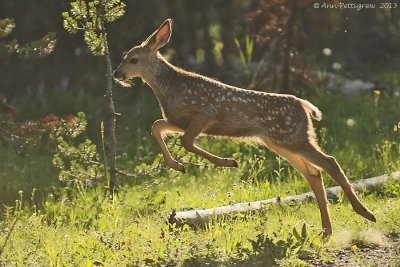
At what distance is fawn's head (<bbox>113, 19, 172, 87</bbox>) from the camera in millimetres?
10344

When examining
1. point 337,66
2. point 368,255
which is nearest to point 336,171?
point 368,255

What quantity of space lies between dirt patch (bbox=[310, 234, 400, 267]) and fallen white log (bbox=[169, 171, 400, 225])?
119 centimetres

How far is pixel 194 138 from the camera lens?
9656 millimetres

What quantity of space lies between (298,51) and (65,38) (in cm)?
454

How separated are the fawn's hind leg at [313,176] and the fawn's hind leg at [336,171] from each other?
0.20 m

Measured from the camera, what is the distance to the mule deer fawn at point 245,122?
31.4 ft

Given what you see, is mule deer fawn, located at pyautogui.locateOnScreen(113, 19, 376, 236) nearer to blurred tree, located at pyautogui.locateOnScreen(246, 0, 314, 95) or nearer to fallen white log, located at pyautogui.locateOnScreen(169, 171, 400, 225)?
fallen white log, located at pyautogui.locateOnScreen(169, 171, 400, 225)

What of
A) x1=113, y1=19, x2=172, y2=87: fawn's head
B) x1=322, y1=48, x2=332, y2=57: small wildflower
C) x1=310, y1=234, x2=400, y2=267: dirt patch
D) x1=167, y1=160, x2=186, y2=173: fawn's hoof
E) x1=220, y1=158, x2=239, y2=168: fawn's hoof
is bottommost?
x1=322, y1=48, x2=332, y2=57: small wildflower

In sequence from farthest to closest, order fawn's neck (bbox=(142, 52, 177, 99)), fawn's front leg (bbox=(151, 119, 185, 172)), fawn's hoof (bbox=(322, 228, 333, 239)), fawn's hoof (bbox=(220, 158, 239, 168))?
fawn's neck (bbox=(142, 52, 177, 99)), fawn's front leg (bbox=(151, 119, 185, 172)), fawn's hoof (bbox=(220, 158, 239, 168)), fawn's hoof (bbox=(322, 228, 333, 239))

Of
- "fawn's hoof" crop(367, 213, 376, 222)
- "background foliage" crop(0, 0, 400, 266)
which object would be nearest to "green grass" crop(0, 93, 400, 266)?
"background foliage" crop(0, 0, 400, 266)

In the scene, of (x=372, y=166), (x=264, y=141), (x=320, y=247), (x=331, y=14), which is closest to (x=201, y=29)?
(x=331, y=14)

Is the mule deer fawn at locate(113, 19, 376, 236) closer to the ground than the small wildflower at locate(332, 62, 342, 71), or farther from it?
farther from it

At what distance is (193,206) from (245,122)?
1491 millimetres

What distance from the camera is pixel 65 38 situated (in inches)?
695
